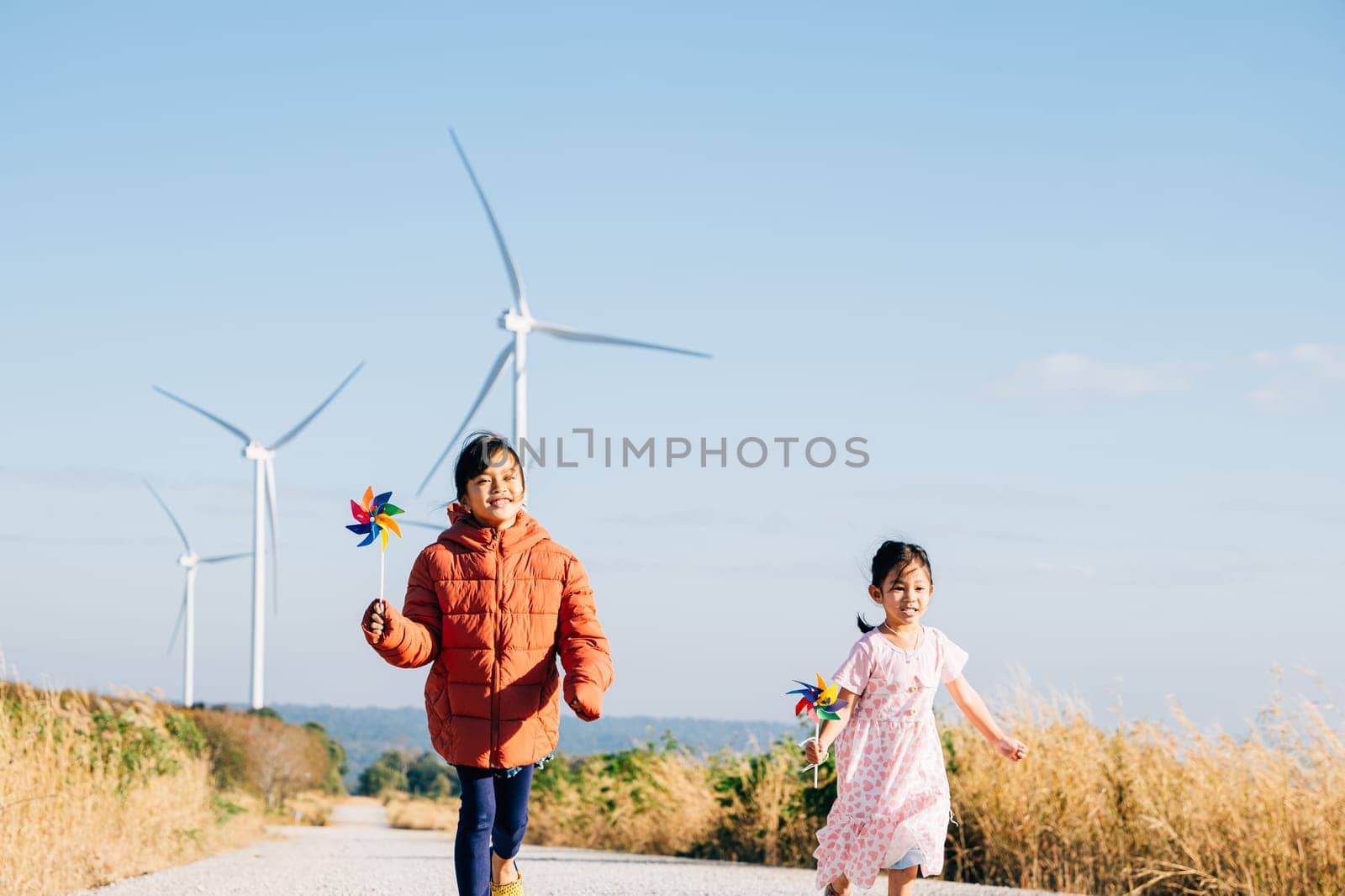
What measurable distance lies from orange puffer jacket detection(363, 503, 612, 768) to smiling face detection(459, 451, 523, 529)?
53 millimetres

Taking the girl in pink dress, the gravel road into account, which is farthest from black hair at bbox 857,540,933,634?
the gravel road

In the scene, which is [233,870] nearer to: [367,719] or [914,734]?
[914,734]

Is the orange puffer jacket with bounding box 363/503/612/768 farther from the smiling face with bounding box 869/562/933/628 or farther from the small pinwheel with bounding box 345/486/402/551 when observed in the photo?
the smiling face with bounding box 869/562/933/628

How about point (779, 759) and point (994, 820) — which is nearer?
point (994, 820)

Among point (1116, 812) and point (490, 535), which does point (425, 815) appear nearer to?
point (1116, 812)

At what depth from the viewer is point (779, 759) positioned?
13.0 meters

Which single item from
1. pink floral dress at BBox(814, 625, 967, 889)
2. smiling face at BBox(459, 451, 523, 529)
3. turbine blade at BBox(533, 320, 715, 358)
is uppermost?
turbine blade at BBox(533, 320, 715, 358)

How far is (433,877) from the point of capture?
400 inches

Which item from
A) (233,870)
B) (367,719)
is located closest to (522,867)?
(233,870)

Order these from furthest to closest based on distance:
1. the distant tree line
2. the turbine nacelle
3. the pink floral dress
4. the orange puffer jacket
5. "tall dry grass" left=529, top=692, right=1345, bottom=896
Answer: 1. the distant tree line
2. the turbine nacelle
3. "tall dry grass" left=529, top=692, right=1345, bottom=896
4. the pink floral dress
5. the orange puffer jacket

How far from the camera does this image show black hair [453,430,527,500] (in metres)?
6.02

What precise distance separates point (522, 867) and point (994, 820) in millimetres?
3643

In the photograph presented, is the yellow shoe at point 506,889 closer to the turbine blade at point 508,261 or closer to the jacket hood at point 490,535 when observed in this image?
the jacket hood at point 490,535

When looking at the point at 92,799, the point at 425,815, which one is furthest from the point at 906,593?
the point at 425,815
